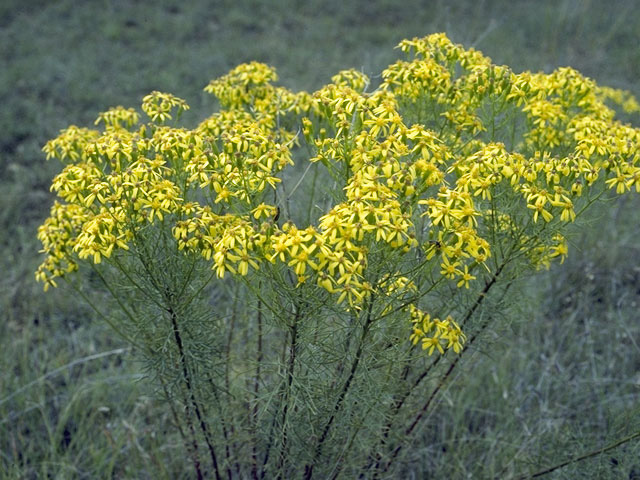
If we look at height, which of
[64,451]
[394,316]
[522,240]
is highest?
[522,240]

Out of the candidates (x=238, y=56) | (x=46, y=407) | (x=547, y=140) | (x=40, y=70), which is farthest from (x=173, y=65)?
(x=547, y=140)

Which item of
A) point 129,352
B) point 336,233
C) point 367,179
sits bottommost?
point 129,352

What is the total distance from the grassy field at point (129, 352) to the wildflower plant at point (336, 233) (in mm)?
A: 312

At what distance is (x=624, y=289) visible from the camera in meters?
5.07

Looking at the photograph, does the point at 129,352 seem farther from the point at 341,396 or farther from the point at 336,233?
the point at 336,233

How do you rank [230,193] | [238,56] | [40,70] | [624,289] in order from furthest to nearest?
[238,56]
[40,70]
[624,289]
[230,193]

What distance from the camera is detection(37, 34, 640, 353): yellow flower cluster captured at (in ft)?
6.42

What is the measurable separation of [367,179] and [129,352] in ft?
6.22

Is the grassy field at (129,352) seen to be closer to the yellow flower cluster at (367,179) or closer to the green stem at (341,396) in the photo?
the yellow flower cluster at (367,179)

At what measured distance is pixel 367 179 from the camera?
2023mm

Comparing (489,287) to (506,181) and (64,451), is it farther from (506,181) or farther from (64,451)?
(64,451)

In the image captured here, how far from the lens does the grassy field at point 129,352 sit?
349cm

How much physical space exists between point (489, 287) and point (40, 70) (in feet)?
24.6

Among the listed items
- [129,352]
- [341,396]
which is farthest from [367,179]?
[129,352]
